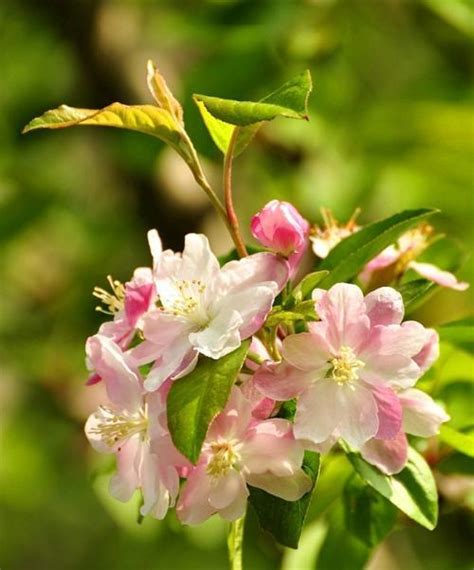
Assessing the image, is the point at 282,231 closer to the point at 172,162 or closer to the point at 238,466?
the point at 238,466

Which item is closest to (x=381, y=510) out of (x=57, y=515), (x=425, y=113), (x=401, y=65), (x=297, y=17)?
(x=297, y=17)

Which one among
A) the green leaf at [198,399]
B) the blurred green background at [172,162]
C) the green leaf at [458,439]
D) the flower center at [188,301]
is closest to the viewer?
the green leaf at [198,399]

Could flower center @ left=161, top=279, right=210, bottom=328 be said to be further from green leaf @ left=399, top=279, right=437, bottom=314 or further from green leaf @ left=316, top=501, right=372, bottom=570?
green leaf @ left=316, top=501, right=372, bottom=570

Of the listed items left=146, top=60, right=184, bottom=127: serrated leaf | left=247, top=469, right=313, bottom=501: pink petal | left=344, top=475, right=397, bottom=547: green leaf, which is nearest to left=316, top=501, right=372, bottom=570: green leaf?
left=344, top=475, right=397, bottom=547: green leaf

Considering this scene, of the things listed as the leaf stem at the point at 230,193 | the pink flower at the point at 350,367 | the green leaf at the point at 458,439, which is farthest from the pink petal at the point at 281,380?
the green leaf at the point at 458,439

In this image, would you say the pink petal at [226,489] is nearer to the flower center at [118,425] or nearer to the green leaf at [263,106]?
the flower center at [118,425]

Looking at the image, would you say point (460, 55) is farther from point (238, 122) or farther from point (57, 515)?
point (57, 515)

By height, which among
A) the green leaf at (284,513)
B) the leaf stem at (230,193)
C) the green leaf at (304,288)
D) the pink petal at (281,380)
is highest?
the leaf stem at (230,193)
